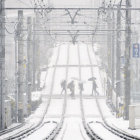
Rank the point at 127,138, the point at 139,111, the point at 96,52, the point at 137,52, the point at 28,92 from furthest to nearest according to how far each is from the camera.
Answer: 1. the point at 96,52
2. the point at 28,92
3. the point at 137,52
4. the point at 139,111
5. the point at 127,138

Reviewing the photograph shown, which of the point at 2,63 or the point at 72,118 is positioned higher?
the point at 2,63

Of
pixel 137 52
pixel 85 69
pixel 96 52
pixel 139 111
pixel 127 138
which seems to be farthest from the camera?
pixel 96 52

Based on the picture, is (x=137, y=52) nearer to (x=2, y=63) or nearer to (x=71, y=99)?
(x=2, y=63)

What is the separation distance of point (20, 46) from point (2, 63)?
15.4 ft

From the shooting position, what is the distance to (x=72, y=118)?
3516cm

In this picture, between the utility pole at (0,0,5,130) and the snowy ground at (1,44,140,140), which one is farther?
the utility pole at (0,0,5,130)

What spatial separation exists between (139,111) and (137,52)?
5.20m

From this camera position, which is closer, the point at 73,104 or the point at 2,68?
the point at 2,68

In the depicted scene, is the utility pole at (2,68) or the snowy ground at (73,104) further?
the utility pole at (2,68)

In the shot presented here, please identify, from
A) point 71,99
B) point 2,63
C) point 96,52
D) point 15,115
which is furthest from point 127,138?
point 96,52

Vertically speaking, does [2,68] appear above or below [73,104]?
above

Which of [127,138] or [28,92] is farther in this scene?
[28,92]

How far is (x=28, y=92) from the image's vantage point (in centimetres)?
3481

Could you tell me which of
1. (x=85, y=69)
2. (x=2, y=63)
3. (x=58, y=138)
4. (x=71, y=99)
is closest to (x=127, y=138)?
(x=58, y=138)
